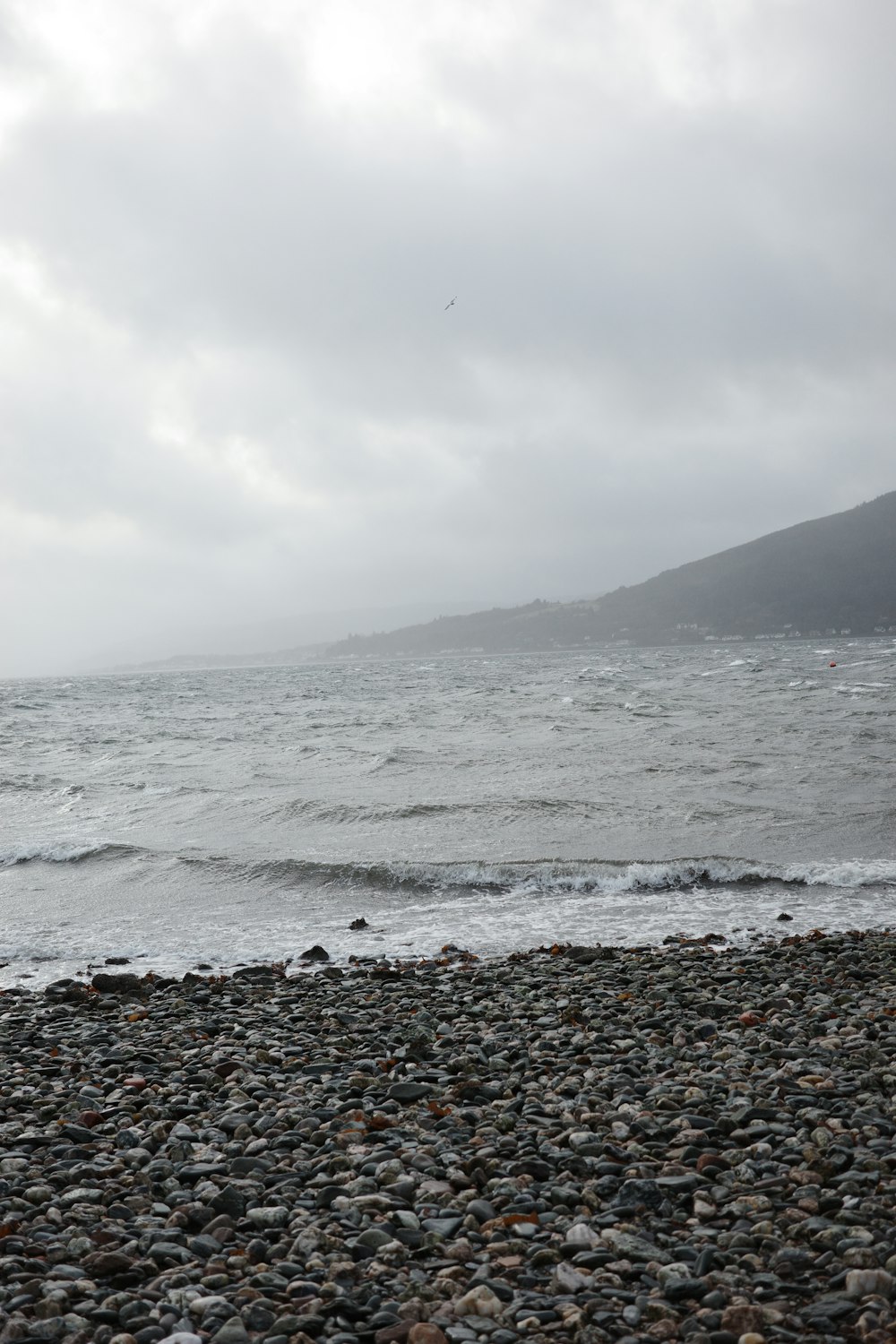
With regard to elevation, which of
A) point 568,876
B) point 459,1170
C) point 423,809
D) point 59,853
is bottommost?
point 568,876

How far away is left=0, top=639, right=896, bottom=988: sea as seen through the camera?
12.2 meters

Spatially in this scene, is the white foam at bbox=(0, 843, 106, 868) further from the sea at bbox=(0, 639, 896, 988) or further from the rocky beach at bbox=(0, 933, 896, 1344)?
the rocky beach at bbox=(0, 933, 896, 1344)

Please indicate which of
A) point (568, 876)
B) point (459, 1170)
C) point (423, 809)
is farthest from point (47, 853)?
point (459, 1170)

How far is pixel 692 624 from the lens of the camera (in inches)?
7712

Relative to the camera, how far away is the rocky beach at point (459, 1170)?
3824 millimetres

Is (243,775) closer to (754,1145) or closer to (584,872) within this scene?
(584,872)

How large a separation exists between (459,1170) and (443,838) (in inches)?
498

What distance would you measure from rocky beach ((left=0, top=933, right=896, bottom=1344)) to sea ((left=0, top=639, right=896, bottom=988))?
367 centimetres

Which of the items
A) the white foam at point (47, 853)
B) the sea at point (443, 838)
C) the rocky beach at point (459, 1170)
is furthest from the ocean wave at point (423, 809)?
the rocky beach at point (459, 1170)

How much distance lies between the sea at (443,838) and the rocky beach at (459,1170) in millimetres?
3670

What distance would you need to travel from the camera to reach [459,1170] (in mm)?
5012

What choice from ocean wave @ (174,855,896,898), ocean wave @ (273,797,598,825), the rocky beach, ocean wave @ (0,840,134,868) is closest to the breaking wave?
ocean wave @ (0,840,134,868)

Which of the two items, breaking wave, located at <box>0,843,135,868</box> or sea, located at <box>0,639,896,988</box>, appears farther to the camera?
breaking wave, located at <box>0,843,135,868</box>

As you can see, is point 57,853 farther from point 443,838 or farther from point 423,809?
point 423,809
